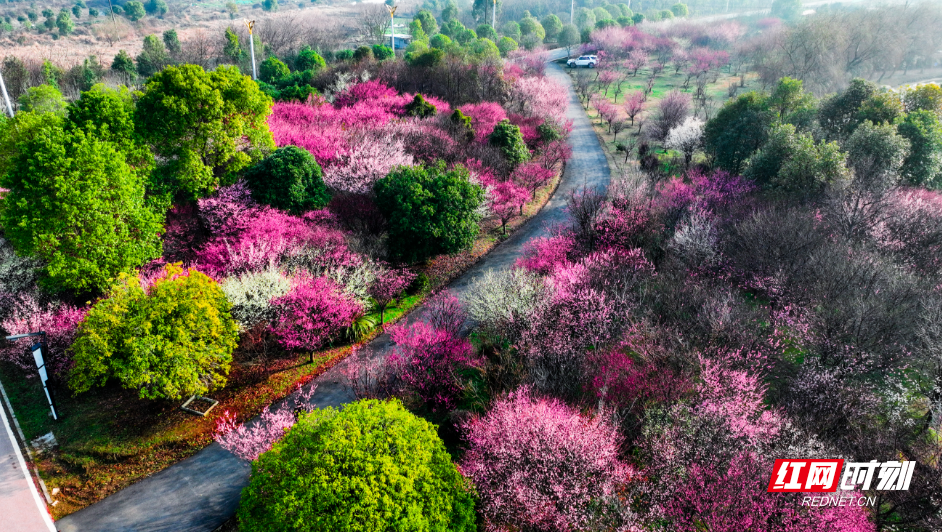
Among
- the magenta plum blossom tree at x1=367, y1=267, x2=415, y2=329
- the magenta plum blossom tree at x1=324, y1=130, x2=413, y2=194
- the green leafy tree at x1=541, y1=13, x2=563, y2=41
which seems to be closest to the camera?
the magenta plum blossom tree at x1=367, y1=267, x2=415, y2=329

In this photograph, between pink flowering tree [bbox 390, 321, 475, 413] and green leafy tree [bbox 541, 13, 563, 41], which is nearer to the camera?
pink flowering tree [bbox 390, 321, 475, 413]

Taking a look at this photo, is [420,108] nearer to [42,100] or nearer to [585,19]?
[42,100]

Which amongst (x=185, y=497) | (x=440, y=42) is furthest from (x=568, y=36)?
(x=185, y=497)

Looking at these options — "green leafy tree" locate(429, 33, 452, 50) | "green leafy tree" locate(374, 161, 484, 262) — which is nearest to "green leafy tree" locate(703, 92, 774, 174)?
"green leafy tree" locate(374, 161, 484, 262)

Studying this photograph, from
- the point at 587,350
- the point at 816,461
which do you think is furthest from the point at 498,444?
the point at 816,461

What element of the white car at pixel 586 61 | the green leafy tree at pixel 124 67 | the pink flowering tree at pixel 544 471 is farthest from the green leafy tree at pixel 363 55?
the pink flowering tree at pixel 544 471

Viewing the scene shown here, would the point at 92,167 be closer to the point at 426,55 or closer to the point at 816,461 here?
the point at 816,461

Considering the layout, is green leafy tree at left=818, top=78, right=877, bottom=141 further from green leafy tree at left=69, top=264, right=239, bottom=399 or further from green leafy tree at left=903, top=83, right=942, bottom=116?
green leafy tree at left=69, top=264, right=239, bottom=399

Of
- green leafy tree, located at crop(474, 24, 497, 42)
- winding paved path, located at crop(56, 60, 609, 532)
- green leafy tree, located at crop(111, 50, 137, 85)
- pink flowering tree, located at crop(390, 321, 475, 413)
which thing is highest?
green leafy tree, located at crop(474, 24, 497, 42)
